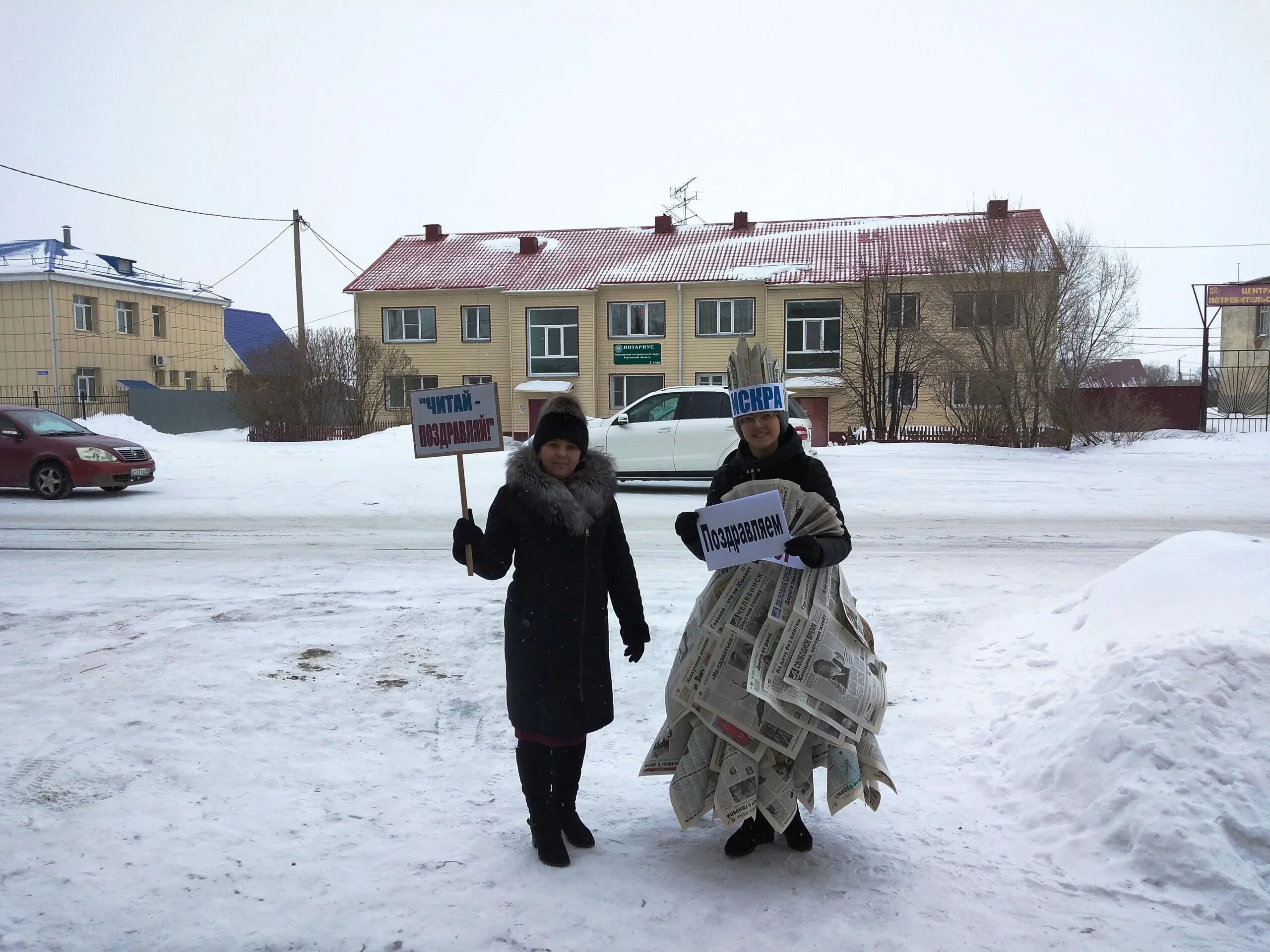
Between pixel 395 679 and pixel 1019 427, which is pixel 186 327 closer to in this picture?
pixel 1019 427

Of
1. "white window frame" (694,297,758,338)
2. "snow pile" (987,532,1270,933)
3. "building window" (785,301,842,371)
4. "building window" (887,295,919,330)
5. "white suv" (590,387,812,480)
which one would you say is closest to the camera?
"snow pile" (987,532,1270,933)

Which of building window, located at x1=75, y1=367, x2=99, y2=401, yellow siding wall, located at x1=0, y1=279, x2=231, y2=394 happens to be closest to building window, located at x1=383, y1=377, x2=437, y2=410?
building window, located at x1=75, y1=367, x2=99, y2=401

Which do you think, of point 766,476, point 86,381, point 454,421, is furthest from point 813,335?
point 766,476

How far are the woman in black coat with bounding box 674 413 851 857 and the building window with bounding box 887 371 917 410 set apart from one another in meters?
26.9

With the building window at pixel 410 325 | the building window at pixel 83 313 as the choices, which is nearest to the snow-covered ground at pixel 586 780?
the building window at pixel 410 325

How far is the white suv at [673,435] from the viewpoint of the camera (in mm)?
13297

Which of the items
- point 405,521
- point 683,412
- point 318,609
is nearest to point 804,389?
point 683,412

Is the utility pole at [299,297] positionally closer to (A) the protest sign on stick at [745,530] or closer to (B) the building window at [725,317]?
(B) the building window at [725,317]

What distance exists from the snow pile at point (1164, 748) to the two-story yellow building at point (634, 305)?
93.4 feet

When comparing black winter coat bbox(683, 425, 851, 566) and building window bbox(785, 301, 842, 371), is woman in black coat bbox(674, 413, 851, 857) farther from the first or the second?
building window bbox(785, 301, 842, 371)

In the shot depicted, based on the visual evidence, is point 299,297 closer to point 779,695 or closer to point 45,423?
point 45,423

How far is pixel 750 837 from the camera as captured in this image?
3.21 metres

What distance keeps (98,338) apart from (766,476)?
43566 mm

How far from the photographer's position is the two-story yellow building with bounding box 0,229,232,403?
36.8 meters
